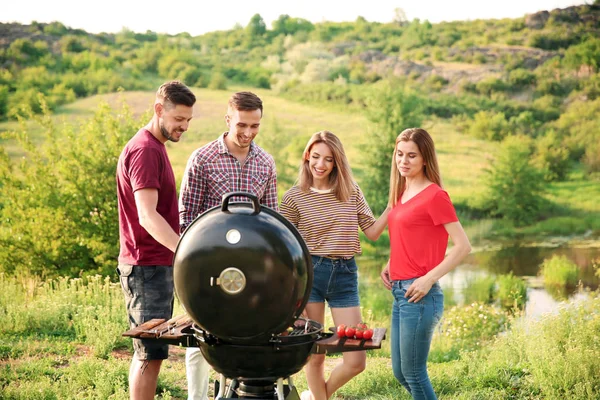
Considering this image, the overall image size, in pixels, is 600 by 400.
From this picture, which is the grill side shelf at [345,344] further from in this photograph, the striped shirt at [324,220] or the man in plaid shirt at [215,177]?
the man in plaid shirt at [215,177]

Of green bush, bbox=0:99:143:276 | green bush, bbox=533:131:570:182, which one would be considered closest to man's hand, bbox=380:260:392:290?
green bush, bbox=0:99:143:276

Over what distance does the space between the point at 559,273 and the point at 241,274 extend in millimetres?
23704

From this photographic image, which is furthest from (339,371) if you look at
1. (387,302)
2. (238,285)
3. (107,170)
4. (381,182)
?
(381,182)

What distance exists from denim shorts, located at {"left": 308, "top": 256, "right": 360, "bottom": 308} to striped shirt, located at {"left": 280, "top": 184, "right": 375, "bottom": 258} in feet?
0.15

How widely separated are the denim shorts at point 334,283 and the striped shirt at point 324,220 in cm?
5

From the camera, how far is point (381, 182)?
2744 cm

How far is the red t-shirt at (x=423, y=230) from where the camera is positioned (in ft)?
10.9

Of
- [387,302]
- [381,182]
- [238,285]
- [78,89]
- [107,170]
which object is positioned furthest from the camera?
[78,89]

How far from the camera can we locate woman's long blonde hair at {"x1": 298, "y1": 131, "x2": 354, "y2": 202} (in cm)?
382

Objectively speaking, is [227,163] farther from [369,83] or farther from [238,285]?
[369,83]

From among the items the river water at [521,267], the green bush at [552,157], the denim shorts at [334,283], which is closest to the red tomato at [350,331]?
the denim shorts at [334,283]

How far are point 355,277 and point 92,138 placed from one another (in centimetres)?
858

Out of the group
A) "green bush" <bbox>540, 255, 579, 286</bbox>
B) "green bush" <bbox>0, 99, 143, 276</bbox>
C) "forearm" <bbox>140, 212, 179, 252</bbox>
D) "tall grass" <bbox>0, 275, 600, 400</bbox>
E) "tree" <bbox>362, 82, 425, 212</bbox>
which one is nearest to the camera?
"forearm" <bbox>140, 212, 179, 252</bbox>

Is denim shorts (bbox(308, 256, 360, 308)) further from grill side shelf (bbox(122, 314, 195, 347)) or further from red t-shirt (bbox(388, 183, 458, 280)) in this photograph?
grill side shelf (bbox(122, 314, 195, 347))
